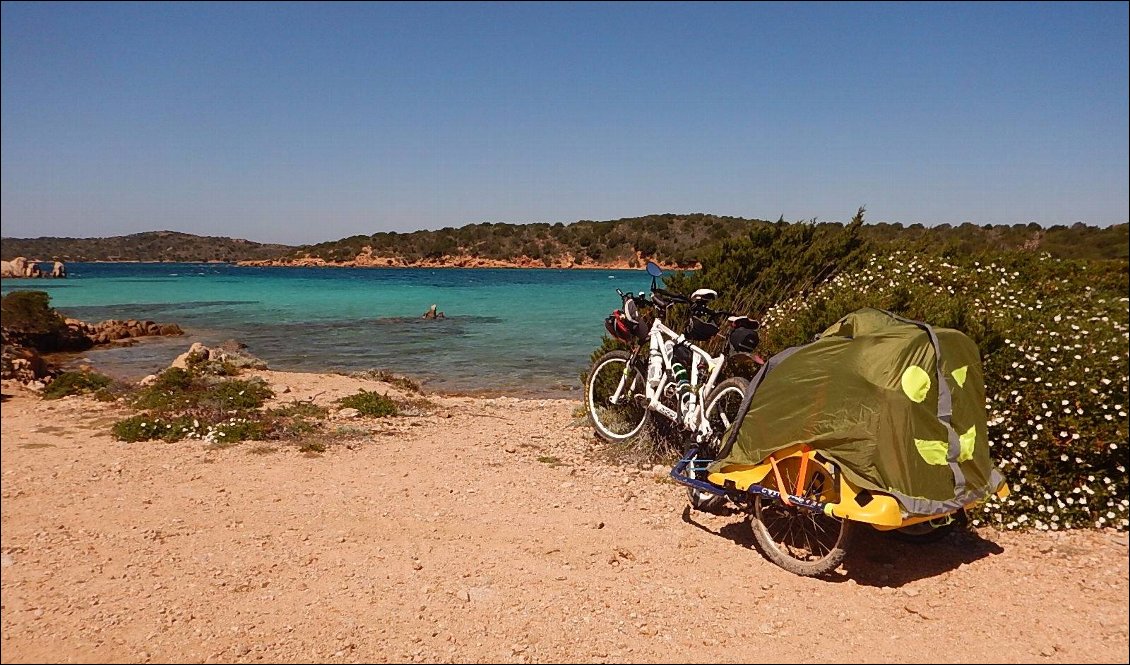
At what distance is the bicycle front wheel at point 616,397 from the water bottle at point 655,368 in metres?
0.25

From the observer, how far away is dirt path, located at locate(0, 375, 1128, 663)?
348cm

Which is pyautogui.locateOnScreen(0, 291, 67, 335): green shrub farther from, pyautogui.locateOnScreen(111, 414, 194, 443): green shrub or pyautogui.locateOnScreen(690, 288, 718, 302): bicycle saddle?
pyautogui.locateOnScreen(690, 288, 718, 302): bicycle saddle

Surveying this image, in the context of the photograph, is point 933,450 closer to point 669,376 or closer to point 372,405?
point 669,376

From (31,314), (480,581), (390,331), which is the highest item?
(31,314)

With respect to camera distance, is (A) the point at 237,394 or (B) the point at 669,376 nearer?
(B) the point at 669,376

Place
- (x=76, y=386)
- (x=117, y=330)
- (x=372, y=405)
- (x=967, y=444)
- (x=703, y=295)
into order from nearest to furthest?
(x=967, y=444) → (x=703, y=295) → (x=372, y=405) → (x=76, y=386) → (x=117, y=330)

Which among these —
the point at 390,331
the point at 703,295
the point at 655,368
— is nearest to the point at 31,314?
the point at 390,331

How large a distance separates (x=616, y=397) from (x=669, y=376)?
1.06 m

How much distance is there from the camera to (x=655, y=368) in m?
6.81

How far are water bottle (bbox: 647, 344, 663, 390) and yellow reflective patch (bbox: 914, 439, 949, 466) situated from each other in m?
3.08

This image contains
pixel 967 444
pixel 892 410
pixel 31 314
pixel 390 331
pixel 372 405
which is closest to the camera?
pixel 892 410

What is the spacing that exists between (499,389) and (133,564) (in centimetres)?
1013

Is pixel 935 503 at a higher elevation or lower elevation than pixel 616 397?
higher

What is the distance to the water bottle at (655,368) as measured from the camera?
6770 mm
